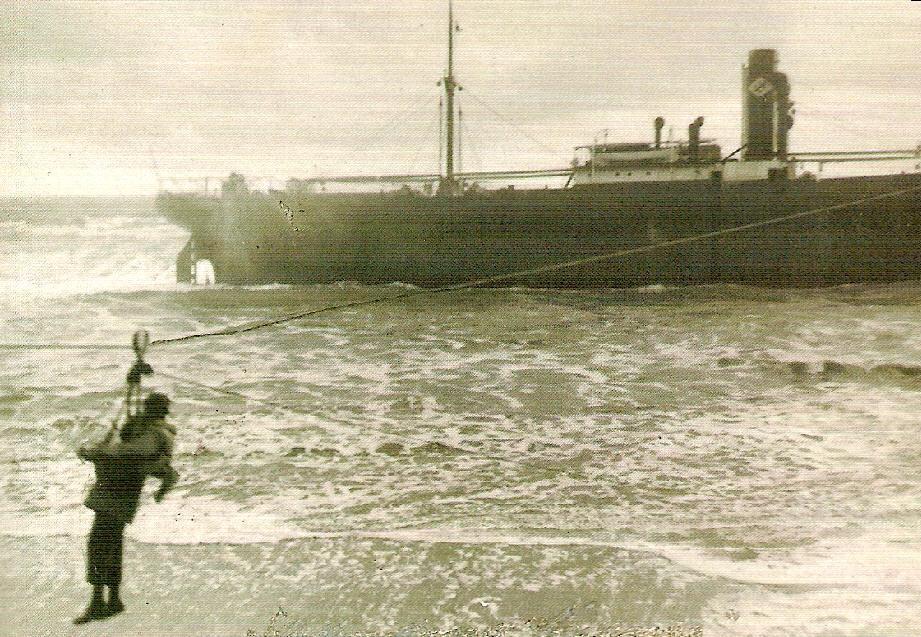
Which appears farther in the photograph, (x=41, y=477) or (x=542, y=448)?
(x=542, y=448)

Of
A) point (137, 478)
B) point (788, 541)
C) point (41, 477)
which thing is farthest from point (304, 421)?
point (137, 478)

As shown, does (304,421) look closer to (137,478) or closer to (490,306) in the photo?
(137,478)

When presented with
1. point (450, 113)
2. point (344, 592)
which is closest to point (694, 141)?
point (450, 113)

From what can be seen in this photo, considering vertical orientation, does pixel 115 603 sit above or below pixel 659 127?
below

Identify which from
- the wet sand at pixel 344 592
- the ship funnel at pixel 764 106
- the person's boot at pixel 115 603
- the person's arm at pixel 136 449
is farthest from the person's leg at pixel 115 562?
the ship funnel at pixel 764 106

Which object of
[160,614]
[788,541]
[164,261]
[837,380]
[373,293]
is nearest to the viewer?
[160,614]

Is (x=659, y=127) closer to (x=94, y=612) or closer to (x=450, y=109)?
(x=450, y=109)

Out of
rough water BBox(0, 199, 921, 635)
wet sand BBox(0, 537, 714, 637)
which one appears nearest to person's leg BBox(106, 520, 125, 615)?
wet sand BBox(0, 537, 714, 637)
